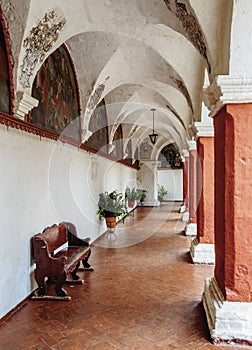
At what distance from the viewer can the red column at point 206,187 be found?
5461mm

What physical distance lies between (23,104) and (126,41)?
2712 mm

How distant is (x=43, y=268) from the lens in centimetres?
414

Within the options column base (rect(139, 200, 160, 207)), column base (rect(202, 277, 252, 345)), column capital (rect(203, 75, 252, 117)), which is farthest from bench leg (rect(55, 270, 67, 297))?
column base (rect(139, 200, 160, 207))

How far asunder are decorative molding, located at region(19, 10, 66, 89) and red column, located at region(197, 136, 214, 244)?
3.03 m

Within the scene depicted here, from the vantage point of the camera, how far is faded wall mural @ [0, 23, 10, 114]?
365 cm

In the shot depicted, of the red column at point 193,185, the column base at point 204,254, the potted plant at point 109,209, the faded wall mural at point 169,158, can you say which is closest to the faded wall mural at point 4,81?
the column base at point 204,254

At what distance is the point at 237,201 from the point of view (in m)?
2.96

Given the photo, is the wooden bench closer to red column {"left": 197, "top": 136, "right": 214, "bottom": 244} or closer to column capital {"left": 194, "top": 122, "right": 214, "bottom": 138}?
red column {"left": 197, "top": 136, "right": 214, "bottom": 244}

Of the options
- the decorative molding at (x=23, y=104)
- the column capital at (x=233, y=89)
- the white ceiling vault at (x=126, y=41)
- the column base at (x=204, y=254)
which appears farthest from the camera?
the column base at (x=204, y=254)

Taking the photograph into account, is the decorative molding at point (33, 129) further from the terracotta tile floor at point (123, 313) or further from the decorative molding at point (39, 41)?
the terracotta tile floor at point (123, 313)

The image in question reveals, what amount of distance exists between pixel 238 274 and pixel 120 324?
4.58 ft

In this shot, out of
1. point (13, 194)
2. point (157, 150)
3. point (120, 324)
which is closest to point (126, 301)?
point (120, 324)

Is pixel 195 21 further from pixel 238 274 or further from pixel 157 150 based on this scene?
pixel 157 150

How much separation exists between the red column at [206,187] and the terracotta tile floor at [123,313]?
0.66m
